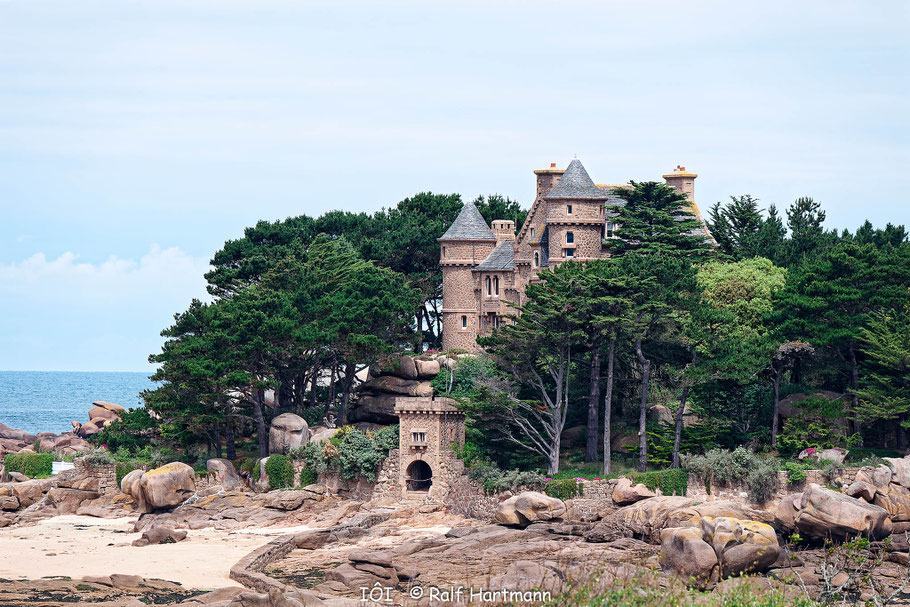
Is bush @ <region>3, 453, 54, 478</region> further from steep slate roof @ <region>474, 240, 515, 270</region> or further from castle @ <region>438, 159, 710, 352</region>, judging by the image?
steep slate roof @ <region>474, 240, 515, 270</region>

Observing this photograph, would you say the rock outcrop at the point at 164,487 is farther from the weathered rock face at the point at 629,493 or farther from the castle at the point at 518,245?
the weathered rock face at the point at 629,493

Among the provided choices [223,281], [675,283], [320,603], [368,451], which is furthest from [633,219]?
[320,603]

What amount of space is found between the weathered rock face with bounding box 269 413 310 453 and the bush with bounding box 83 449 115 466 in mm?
9834

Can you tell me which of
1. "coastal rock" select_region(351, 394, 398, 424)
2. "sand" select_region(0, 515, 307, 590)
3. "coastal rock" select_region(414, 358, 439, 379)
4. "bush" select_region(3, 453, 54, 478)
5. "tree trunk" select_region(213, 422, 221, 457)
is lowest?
"sand" select_region(0, 515, 307, 590)

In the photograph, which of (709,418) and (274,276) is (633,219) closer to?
(709,418)

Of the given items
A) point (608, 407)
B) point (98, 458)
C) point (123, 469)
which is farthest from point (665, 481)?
point (98, 458)

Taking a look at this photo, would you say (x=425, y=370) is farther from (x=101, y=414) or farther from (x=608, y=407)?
(x=101, y=414)

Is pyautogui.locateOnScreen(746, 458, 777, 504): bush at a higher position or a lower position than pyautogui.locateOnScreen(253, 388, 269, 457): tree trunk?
lower

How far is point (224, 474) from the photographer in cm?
7312

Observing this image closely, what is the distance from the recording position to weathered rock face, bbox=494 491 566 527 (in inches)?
2427

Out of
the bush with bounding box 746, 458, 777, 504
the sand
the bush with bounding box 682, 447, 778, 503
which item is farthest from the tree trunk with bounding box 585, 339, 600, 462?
the sand

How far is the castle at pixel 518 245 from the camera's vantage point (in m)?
79.4

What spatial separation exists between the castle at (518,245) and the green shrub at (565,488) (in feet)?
60.8

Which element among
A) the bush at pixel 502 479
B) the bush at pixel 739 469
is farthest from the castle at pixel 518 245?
the bush at pixel 739 469
